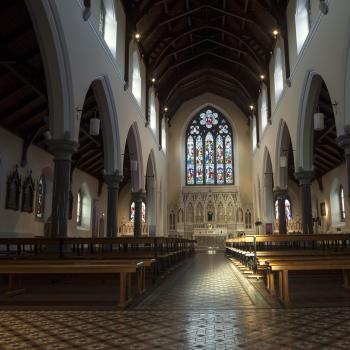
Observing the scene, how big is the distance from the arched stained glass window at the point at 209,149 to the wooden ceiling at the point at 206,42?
1.86 m

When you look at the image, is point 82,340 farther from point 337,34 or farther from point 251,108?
point 251,108

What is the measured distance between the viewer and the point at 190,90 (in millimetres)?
26469

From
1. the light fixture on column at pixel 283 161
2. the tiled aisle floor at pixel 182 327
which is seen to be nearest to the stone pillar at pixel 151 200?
the light fixture on column at pixel 283 161

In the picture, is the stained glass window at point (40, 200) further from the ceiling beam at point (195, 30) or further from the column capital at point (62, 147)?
the ceiling beam at point (195, 30)

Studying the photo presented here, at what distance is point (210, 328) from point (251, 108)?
826 inches

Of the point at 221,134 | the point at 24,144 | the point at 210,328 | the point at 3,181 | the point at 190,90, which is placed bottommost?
the point at 210,328

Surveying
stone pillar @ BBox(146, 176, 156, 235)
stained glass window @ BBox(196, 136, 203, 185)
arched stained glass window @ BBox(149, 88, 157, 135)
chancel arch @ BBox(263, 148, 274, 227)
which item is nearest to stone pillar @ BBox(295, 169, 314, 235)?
chancel arch @ BBox(263, 148, 274, 227)

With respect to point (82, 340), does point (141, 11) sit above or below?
above

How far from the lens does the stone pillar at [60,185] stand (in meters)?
8.46

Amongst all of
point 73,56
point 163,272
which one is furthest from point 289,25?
point 163,272

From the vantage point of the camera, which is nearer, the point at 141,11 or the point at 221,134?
the point at 141,11

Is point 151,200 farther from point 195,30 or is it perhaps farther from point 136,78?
point 195,30

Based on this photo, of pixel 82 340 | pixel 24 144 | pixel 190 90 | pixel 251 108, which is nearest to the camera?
pixel 82 340

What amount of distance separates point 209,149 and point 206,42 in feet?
25.7
